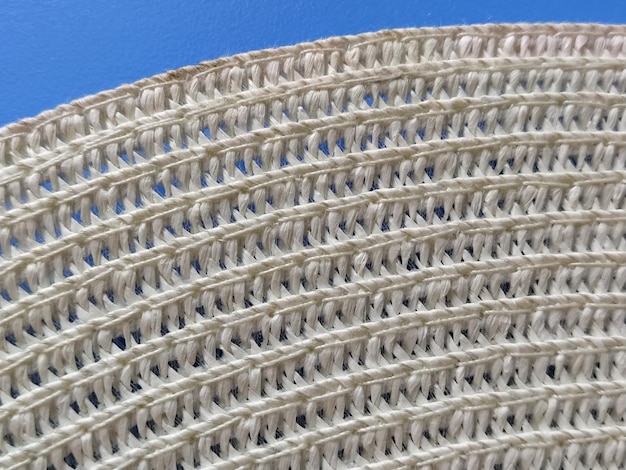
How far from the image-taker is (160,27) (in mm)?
613

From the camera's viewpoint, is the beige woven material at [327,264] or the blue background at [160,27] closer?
the beige woven material at [327,264]

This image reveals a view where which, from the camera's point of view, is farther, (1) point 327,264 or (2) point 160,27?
(2) point 160,27

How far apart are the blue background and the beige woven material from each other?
0.09 meters

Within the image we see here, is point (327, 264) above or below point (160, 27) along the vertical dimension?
below

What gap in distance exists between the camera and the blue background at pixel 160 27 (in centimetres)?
59

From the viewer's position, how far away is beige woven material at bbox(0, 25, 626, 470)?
48cm

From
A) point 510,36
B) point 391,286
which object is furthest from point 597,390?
point 510,36

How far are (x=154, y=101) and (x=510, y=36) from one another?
31cm

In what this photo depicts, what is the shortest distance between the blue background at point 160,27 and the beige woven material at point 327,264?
85 mm

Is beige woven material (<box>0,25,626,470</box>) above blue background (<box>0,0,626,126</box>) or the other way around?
the other way around

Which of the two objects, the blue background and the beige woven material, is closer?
the beige woven material

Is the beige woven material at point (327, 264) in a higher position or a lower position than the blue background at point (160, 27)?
lower

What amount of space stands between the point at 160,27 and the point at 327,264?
29 centimetres

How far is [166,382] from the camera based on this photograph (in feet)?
1.58
